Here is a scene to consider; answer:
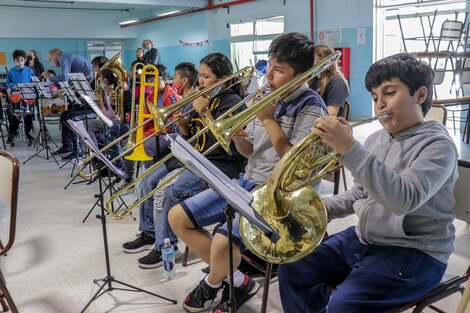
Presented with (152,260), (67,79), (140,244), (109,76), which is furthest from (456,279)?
(67,79)

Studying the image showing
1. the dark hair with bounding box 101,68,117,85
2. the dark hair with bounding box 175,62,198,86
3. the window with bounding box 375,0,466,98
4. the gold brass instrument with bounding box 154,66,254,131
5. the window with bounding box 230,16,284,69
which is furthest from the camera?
the window with bounding box 230,16,284,69

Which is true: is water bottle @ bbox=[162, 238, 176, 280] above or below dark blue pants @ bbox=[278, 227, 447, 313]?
→ below

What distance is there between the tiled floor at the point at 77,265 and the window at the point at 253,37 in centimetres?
692

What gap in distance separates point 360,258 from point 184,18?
12284 millimetres

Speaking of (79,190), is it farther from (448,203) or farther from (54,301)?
(448,203)

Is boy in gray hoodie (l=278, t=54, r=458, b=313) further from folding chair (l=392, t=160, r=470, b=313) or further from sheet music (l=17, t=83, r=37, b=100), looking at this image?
sheet music (l=17, t=83, r=37, b=100)

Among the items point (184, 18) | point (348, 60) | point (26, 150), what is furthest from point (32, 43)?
point (348, 60)

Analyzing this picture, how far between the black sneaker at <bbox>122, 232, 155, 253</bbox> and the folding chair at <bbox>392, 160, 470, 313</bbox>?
1.88m

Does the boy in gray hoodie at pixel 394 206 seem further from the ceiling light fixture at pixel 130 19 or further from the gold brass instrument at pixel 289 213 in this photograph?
the ceiling light fixture at pixel 130 19

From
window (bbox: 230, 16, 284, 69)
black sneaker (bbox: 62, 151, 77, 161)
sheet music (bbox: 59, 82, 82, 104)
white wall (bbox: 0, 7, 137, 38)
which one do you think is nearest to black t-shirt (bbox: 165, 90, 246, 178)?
sheet music (bbox: 59, 82, 82, 104)

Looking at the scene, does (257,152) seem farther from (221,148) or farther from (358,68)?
(358,68)

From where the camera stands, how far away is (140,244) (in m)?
2.93

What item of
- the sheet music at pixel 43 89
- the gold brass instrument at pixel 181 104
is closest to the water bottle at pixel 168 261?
the gold brass instrument at pixel 181 104

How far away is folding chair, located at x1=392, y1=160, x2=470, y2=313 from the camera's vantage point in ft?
4.62
